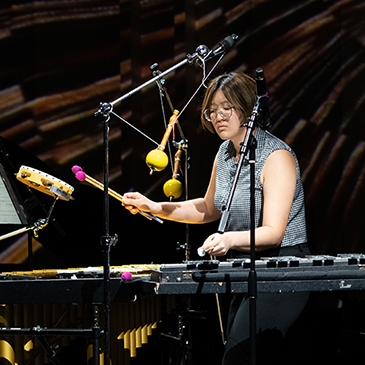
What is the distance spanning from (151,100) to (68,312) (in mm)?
1907

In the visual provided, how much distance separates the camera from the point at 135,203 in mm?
2484

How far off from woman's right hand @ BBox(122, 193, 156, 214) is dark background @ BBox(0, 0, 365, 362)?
0.91m

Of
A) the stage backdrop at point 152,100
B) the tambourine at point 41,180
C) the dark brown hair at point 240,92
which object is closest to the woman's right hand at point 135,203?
the tambourine at point 41,180

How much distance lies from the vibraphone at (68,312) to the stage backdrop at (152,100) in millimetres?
1056

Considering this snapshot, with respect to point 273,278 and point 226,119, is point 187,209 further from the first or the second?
point 273,278

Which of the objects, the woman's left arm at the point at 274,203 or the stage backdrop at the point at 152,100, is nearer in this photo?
the woman's left arm at the point at 274,203

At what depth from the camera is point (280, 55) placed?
3605 millimetres

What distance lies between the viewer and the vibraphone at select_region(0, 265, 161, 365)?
2.07 metres

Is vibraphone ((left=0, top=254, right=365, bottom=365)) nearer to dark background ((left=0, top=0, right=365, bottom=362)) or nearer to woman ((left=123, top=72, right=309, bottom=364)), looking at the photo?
woman ((left=123, top=72, right=309, bottom=364))

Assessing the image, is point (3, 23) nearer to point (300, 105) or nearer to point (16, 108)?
point (16, 108)

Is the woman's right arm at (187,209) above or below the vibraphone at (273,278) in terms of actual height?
above

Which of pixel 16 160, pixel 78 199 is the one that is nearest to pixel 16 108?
pixel 16 160

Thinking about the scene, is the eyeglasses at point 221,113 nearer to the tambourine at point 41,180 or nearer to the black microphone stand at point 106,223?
the black microphone stand at point 106,223

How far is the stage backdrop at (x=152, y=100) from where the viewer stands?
3.47m
